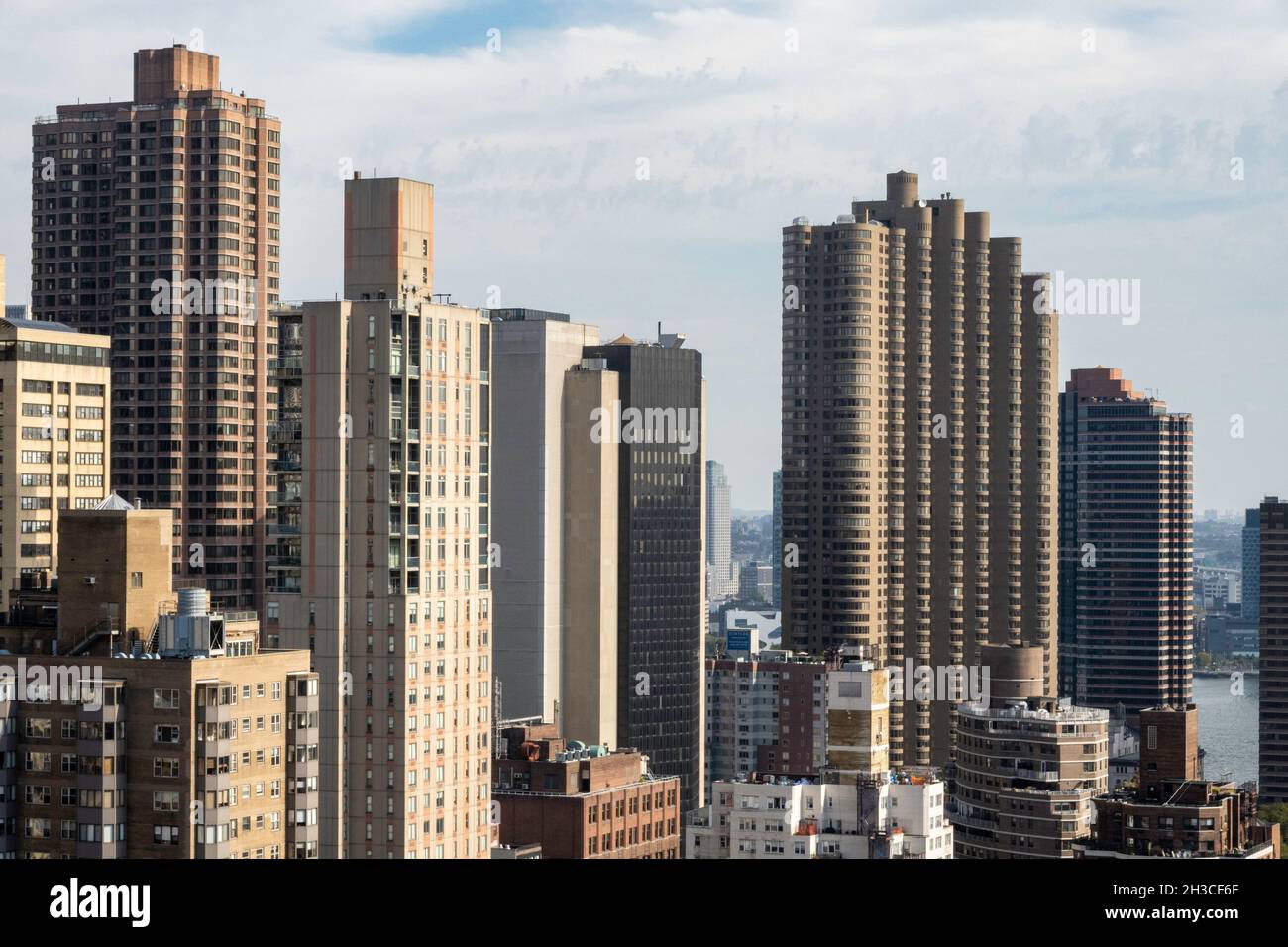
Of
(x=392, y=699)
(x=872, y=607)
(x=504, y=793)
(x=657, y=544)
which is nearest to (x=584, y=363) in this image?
(x=657, y=544)

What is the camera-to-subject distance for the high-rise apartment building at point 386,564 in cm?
8112

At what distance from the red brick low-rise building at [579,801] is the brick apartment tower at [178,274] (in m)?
35.7

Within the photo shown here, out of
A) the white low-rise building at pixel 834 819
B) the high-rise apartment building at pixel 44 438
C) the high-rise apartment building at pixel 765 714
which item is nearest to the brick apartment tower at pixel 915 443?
the high-rise apartment building at pixel 765 714

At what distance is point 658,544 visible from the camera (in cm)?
17338

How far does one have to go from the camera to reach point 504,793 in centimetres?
11981

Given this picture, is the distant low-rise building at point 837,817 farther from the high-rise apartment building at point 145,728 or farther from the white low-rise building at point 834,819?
the high-rise apartment building at point 145,728

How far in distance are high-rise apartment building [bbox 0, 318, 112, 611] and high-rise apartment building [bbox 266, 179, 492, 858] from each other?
74.7 feet

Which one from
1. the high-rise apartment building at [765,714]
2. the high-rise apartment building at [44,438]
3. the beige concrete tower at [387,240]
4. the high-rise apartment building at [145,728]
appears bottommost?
the high-rise apartment building at [765,714]

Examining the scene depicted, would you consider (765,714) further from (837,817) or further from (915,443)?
(837,817)

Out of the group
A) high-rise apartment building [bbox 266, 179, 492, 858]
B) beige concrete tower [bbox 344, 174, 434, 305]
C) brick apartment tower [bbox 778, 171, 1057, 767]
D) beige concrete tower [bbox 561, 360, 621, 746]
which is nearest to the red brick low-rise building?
high-rise apartment building [bbox 266, 179, 492, 858]

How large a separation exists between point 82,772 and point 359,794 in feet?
50.3

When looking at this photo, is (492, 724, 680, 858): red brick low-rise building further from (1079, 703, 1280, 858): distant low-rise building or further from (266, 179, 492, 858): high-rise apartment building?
(266, 179, 492, 858): high-rise apartment building
